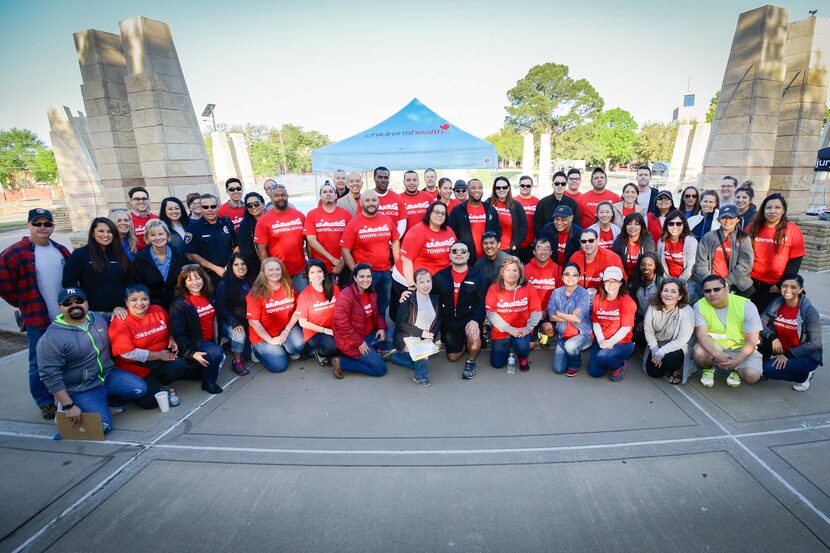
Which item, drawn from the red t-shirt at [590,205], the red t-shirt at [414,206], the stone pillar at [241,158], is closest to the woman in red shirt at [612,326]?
the red t-shirt at [590,205]

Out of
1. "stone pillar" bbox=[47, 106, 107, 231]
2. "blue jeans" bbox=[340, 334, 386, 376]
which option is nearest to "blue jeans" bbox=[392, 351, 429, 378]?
"blue jeans" bbox=[340, 334, 386, 376]

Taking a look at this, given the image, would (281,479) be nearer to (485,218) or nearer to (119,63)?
(485,218)

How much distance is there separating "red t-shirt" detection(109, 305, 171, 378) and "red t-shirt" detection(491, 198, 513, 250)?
398cm

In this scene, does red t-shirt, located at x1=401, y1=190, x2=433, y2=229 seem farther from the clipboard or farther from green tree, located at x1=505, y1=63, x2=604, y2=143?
green tree, located at x1=505, y1=63, x2=604, y2=143

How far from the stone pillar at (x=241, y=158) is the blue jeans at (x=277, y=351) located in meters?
19.4

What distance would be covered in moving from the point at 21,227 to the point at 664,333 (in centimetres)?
2880

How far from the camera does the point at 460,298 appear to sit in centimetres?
441

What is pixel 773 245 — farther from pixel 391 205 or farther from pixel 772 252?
Result: pixel 391 205

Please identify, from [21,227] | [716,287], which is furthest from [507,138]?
[716,287]

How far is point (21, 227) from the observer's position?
20.9m

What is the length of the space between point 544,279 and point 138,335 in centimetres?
423

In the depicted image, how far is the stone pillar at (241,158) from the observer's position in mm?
21750

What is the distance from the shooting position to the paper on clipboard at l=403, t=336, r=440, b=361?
4.04 meters

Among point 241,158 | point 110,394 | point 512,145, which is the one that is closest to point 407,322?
point 110,394
